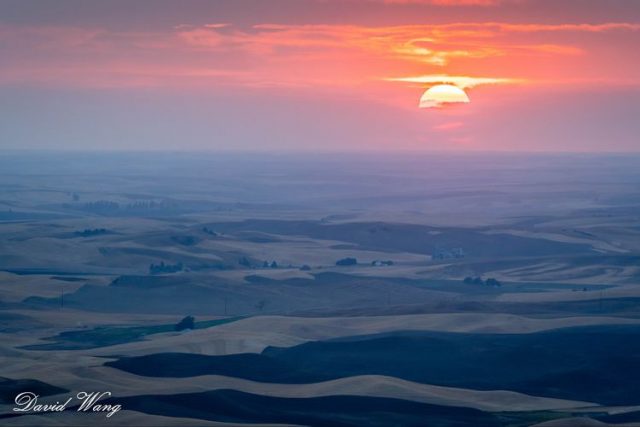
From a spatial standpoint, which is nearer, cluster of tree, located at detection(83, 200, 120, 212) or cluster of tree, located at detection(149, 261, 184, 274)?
cluster of tree, located at detection(149, 261, 184, 274)

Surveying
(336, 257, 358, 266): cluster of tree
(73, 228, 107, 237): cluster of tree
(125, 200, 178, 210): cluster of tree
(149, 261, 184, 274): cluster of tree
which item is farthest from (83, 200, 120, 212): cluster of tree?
(336, 257, 358, 266): cluster of tree

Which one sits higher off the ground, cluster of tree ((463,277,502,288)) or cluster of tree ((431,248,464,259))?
cluster of tree ((431,248,464,259))

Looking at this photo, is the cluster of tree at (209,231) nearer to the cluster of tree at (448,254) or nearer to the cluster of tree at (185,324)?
the cluster of tree at (448,254)

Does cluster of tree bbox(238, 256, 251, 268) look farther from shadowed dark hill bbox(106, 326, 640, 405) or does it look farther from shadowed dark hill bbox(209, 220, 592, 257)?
shadowed dark hill bbox(106, 326, 640, 405)

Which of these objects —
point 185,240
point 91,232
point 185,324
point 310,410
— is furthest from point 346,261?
point 310,410

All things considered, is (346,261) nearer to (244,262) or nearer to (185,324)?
(244,262)

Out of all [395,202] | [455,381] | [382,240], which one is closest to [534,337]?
[455,381]

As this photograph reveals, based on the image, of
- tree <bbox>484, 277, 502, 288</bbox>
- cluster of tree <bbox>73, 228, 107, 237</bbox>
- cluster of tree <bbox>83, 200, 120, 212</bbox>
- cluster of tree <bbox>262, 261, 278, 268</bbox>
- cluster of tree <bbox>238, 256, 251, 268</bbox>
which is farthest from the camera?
cluster of tree <bbox>83, 200, 120, 212</bbox>
